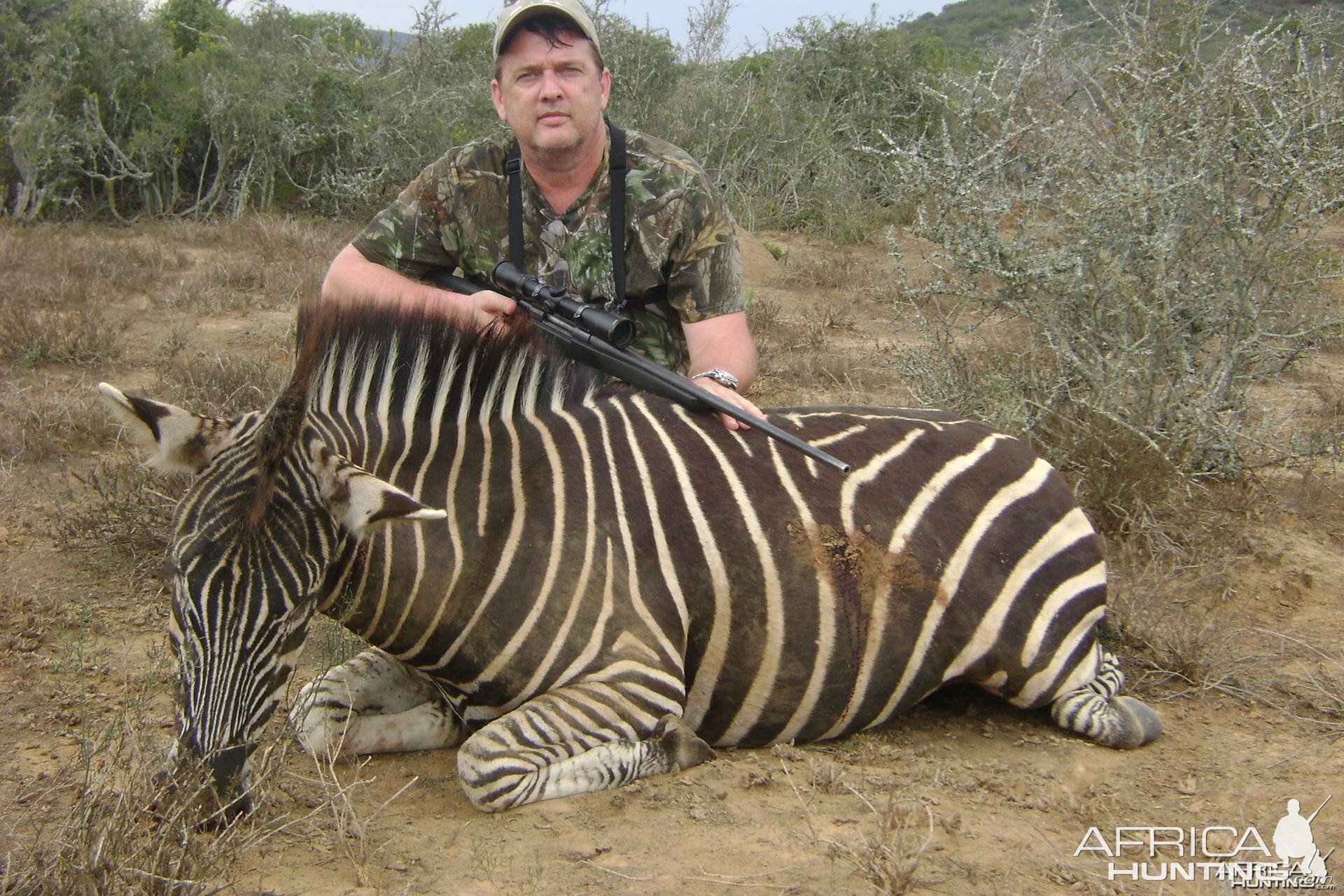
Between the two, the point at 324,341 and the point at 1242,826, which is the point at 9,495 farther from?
the point at 1242,826

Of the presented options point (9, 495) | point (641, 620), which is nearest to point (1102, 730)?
point (641, 620)

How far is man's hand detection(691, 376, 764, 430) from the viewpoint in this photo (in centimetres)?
335

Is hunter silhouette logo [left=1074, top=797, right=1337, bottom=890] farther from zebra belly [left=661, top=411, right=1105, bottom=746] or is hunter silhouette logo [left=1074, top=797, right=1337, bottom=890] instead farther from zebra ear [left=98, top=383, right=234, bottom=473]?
zebra ear [left=98, top=383, right=234, bottom=473]

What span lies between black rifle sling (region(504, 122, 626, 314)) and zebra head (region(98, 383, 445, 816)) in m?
1.74

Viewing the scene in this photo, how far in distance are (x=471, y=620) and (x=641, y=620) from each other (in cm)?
45

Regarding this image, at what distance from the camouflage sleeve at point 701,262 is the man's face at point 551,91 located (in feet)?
1.60

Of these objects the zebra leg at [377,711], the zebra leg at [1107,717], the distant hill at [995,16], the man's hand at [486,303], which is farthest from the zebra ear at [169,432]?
the distant hill at [995,16]

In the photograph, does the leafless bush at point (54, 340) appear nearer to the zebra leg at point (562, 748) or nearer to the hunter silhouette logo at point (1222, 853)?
the zebra leg at point (562, 748)

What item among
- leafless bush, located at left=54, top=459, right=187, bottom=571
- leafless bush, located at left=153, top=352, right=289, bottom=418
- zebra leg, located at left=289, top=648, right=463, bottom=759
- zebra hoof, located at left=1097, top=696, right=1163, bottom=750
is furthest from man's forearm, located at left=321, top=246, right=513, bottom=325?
zebra hoof, located at left=1097, top=696, right=1163, bottom=750

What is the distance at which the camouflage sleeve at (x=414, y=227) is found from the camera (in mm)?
4309

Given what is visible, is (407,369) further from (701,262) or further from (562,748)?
(701,262)

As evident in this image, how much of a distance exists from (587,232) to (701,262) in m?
0.46

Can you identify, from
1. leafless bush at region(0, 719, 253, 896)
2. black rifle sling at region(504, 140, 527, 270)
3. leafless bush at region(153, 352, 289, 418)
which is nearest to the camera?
leafless bush at region(0, 719, 253, 896)

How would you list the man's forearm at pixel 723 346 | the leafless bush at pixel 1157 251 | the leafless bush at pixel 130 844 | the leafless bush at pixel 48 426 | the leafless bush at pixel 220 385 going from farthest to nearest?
1. the leafless bush at pixel 220 385
2. the leafless bush at pixel 48 426
3. the leafless bush at pixel 1157 251
4. the man's forearm at pixel 723 346
5. the leafless bush at pixel 130 844
